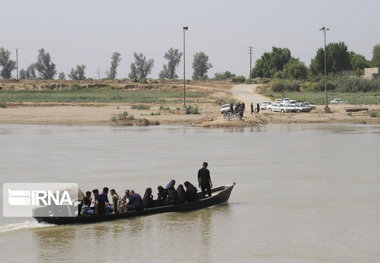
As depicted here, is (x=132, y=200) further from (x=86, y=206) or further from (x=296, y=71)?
(x=296, y=71)

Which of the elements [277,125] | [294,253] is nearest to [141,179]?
[294,253]

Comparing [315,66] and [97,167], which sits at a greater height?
[315,66]

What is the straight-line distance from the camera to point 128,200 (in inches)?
806

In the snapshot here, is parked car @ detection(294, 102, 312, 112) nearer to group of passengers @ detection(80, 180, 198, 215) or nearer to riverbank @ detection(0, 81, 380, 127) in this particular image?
riverbank @ detection(0, 81, 380, 127)

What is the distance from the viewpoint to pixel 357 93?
110 metres

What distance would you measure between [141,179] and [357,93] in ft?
284

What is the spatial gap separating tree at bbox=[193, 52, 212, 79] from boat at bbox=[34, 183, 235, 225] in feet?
531

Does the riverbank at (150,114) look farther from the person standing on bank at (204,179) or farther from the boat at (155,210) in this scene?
the person standing on bank at (204,179)

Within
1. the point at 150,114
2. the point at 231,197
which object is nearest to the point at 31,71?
the point at 150,114

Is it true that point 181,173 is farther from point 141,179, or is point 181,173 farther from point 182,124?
point 182,124

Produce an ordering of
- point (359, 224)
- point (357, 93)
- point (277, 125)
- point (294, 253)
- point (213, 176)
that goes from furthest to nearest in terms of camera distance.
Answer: point (357, 93) → point (277, 125) → point (213, 176) → point (359, 224) → point (294, 253)

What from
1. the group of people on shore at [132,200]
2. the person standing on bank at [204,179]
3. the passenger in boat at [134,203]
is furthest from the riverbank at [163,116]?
the passenger in boat at [134,203]

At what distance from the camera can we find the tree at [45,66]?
174375 mm

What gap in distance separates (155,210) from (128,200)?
99 cm
